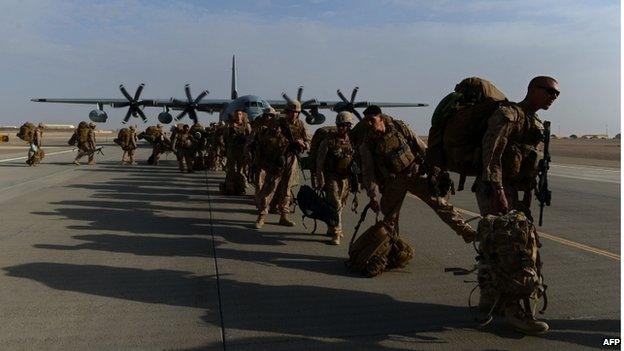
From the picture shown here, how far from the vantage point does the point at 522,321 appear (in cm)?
369

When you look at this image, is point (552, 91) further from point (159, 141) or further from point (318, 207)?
point (159, 141)

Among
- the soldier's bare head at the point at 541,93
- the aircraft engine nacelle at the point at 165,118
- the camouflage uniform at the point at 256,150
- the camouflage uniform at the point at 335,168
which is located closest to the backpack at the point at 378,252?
the camouflage uniform at the point at 335,168

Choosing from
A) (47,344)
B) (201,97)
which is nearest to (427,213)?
(47,344)

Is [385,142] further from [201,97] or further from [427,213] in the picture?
[201,97]

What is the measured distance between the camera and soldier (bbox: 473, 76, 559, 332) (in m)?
3.93

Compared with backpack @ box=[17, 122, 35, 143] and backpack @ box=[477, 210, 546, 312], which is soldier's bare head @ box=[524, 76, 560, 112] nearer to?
backpack @ box=[477, 210, 546, 312]

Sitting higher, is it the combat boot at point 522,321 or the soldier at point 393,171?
the soldier at point 393,171

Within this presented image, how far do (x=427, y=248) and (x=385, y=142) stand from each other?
175cm

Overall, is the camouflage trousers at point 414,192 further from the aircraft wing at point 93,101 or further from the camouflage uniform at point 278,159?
the aircraft wing at point 93,101

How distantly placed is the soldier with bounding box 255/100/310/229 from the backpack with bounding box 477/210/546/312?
13.8 ft

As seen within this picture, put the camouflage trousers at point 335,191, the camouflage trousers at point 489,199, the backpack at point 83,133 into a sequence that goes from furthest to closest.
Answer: the backpack at point 83,133
the camouflage trousers at point 335,191
the camouflage trousers at point 489,199

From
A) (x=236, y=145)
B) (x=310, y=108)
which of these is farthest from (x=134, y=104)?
(x=236, y=145)

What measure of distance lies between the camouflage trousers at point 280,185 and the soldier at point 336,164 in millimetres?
877

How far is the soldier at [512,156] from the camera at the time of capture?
3.93m
